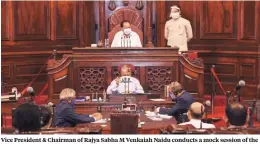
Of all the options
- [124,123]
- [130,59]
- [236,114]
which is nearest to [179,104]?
[124,123]

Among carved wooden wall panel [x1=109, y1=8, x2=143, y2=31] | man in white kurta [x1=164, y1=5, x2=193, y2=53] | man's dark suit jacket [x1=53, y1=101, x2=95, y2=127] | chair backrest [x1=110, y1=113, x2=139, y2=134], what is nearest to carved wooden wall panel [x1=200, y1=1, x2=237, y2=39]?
man in white kurta [x1=164, y1=5, x2=193, y2=53]

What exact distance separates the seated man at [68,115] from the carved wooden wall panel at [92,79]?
124 inches

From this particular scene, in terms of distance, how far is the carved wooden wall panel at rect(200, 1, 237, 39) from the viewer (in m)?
12.6

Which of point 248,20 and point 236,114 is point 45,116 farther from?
point 248,20

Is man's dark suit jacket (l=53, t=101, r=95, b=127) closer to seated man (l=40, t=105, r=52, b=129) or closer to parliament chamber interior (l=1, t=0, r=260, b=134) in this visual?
parliament chamber interior (l=1, t=0, r=260, b=134)

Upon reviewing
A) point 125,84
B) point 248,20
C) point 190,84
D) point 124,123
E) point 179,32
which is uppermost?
point 248,20

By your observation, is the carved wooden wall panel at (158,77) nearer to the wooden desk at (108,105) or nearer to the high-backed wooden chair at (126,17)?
the wooden desk at (108,105)

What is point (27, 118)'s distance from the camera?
4.99m

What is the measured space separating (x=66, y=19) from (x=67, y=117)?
6887 mm

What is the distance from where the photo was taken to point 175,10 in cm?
1174

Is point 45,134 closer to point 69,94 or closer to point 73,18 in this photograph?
point 69,94

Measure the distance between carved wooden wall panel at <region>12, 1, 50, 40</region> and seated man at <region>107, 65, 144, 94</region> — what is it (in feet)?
14.4
